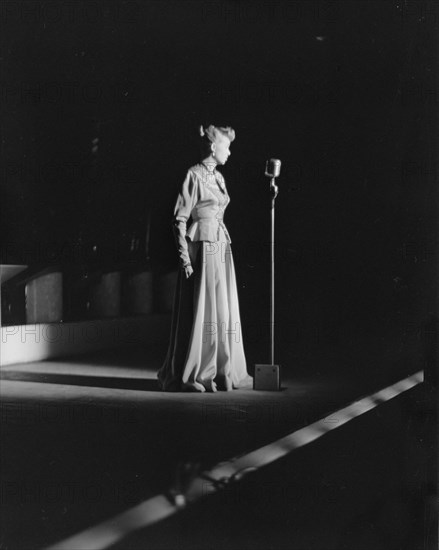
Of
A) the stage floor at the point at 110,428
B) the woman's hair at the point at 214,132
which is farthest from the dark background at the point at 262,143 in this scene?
the stage floor at the point at 110,428

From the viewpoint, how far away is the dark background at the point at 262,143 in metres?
1.86

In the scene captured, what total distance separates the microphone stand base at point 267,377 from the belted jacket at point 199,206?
0.55 m

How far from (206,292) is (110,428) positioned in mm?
725

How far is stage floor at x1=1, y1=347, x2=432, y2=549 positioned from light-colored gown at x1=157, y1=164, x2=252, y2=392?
91mm

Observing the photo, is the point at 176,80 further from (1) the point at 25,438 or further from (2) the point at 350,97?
(1) the point at 25,438

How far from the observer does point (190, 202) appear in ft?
8.22

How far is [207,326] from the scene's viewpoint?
2.56 m

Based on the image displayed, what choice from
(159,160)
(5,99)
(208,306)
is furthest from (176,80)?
(208,306)

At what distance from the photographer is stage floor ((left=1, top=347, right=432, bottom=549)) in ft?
5.32

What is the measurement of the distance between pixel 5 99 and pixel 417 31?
1.48 meters

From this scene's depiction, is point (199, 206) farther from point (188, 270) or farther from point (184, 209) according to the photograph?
point (188, 270)

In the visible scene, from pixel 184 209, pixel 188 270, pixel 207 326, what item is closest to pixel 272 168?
pixel 184 209

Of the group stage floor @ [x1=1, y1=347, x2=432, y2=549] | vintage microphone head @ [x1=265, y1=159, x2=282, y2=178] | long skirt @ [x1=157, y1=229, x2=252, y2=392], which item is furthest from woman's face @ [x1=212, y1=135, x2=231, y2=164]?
stage floor @ [x1=1, y1=347, x2=432, y2=549]

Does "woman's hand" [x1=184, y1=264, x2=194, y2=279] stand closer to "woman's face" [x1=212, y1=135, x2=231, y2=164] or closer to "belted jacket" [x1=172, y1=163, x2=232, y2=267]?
"belted jacket" [x1=172, y1=163, x2=232, y2=267]
